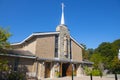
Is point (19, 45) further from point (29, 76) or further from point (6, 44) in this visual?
point (6, 44)

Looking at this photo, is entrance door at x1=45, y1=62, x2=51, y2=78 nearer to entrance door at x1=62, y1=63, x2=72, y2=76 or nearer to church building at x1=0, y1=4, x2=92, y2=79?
church building at x1=0, y1=4, x2=92, y2=79

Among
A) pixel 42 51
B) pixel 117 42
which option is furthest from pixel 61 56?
pixel 117 42

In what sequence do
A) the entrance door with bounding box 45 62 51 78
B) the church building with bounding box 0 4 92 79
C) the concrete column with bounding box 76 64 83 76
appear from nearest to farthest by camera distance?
1. the church building with bounding box 0 4 92 79
2. the entrance door with bounding box 45 62 51 78
3. the concrete column with bounding box 76 64 83 76

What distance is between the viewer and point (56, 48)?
31031mm

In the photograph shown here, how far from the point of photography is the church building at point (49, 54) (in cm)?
2597

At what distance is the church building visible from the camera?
26.0 m

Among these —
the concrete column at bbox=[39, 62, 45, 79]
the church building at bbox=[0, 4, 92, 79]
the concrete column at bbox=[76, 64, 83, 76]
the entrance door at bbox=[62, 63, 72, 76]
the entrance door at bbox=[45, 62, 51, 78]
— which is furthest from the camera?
the concrete column at bbox=[76, 64, 83, 76]

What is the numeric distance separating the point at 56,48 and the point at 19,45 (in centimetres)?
769

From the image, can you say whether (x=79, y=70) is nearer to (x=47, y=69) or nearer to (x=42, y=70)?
(x=47, y=69)

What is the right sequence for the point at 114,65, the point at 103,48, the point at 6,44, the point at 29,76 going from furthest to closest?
1. the point at 103,48
2. the point at 114,65
3. the point at 29,76
4. the point at 6,44

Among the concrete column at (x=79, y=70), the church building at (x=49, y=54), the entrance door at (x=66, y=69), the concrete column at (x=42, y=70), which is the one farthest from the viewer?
the concrete column at (x=79, y=70)

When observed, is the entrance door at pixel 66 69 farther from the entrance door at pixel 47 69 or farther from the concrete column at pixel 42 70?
the concrete column at pixel 42 70

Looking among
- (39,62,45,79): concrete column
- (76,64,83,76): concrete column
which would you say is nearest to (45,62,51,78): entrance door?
(39,62,45,79): concrete column

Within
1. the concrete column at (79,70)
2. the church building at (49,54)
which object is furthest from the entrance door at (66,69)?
the concrete column at (79,70)
